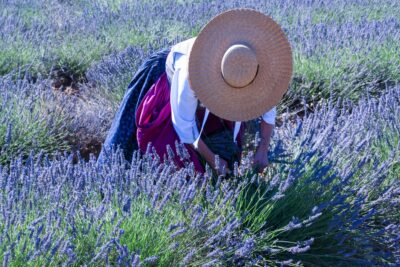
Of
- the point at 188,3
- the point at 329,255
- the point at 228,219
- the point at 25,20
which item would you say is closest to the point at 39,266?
the point at 228,219

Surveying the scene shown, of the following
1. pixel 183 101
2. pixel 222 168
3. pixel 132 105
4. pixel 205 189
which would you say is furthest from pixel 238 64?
pixel 132 105

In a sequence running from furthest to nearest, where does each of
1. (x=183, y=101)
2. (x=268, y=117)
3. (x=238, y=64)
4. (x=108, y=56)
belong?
(x=108, y=56) < (x=268, y=117) < (x=183, y=101) < (x=238, y=64)

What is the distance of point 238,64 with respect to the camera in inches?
95.7

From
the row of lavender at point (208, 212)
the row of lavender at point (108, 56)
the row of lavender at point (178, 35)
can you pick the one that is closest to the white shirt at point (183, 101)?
the row of lavender at point (208, 212)

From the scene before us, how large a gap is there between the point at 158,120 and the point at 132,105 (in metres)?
0.25

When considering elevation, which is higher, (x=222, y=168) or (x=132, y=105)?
(x=132, y=105)

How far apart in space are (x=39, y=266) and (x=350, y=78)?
342 centimetres

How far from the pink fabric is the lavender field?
115 mm

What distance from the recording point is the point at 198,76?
8.05 ft

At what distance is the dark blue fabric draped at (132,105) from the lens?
9.75ft

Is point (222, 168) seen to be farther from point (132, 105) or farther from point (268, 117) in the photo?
point (132, 105)

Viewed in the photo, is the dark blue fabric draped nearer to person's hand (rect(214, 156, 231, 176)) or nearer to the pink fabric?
the pink fabric

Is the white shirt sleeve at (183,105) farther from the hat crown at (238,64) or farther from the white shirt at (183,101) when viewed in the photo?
the hat crown at (238,64)

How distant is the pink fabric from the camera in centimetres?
286
